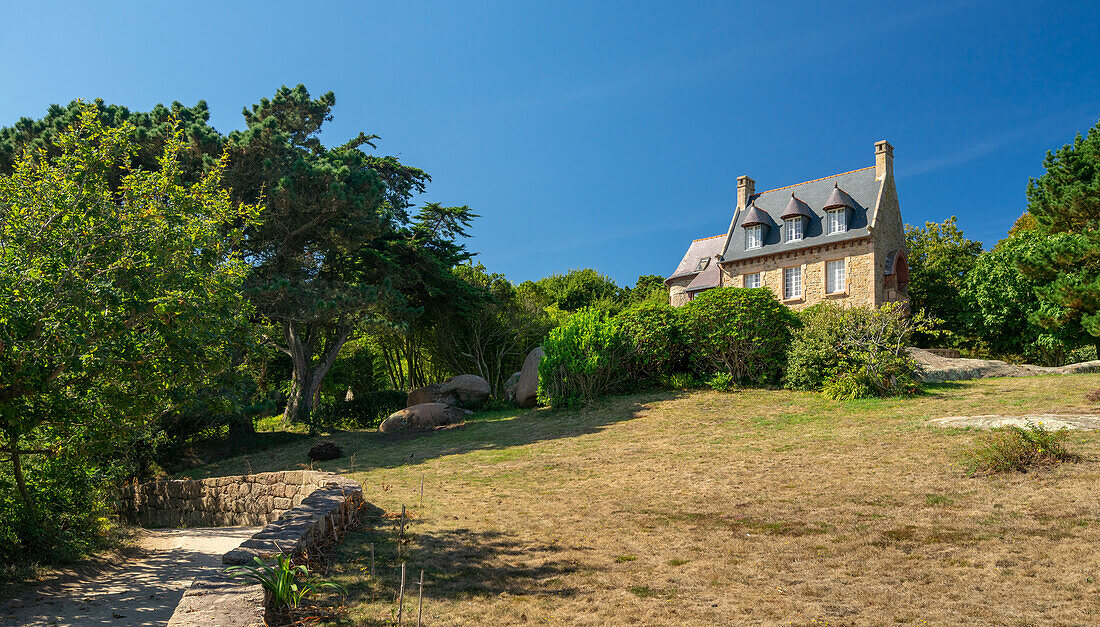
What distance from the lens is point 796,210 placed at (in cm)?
3012

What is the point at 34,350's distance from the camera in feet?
18.6

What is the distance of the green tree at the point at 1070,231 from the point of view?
20.8 meters

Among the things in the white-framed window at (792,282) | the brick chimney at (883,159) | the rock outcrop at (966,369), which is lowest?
the rock outcrop at (966,369)

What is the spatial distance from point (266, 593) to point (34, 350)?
3393 millimetres

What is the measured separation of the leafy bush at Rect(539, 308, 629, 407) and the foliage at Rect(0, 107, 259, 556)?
10140 mm

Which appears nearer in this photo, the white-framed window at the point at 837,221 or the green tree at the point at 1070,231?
the green tree at the point at 1070,231

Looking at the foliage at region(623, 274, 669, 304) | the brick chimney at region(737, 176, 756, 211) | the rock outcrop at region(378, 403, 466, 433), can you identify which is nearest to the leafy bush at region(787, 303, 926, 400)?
the rock outcrop at region(378, 403, 466, 433)

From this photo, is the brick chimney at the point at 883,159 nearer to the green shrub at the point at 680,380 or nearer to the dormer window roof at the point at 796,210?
the dormer window roof at the point at 796,210

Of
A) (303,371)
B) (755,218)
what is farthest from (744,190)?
(303,371)

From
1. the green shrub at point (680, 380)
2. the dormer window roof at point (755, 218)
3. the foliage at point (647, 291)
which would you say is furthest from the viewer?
the foliage at point (647, 291)

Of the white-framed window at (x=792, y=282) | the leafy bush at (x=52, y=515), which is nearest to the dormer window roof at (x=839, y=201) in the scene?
the white-framed window at (x=792, y=282)

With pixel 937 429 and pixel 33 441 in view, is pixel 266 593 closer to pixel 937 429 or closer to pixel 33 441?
pixel 33 441

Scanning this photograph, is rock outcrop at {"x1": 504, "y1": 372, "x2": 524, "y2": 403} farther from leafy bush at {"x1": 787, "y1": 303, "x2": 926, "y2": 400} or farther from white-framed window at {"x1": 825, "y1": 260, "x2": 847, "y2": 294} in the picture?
white-framed window at {"x1": 825, "y1": 260, "x2": 847, "y2": 294}

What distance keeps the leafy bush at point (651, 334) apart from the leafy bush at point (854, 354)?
9.79 feet
